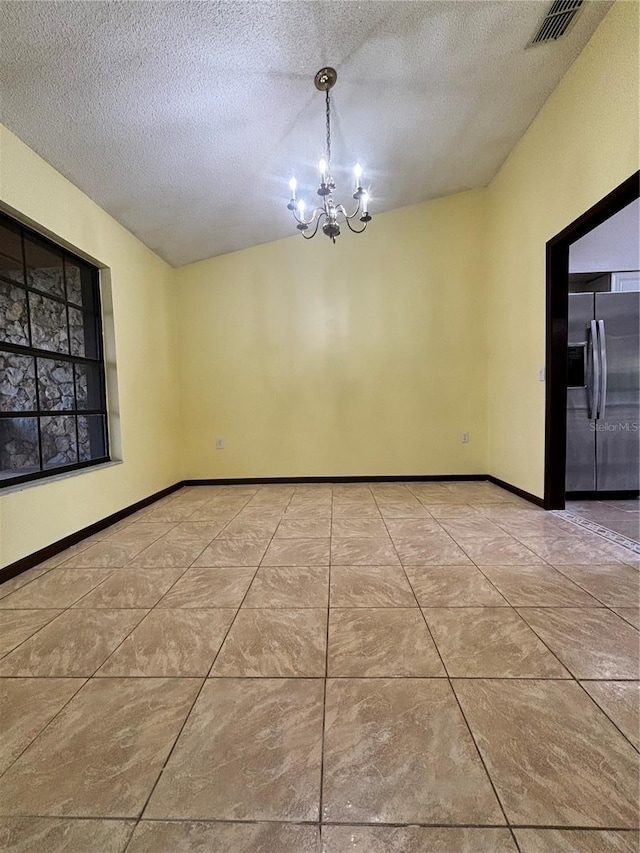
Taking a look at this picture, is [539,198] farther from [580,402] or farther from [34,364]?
[34,364]

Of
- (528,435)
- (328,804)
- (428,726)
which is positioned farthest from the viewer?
(528,435)

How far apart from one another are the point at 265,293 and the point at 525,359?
9.05ft

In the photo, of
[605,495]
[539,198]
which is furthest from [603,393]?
[539,198]

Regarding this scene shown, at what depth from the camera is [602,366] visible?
299 cm

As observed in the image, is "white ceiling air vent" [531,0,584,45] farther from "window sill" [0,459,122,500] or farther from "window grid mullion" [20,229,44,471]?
"window sill" [0,459,122,500]

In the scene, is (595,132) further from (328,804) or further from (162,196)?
(328,804)

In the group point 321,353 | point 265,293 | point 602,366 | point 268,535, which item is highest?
point 265,293

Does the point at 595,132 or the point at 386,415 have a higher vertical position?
the point at 595,132

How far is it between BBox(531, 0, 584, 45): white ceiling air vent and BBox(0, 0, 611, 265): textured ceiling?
0.04 meters

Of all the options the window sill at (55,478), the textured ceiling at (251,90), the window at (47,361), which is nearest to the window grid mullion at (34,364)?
the window at (47,361)

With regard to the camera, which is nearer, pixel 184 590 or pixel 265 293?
pixel 184 590

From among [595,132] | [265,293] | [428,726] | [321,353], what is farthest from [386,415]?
[428,726]

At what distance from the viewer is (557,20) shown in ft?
6.82

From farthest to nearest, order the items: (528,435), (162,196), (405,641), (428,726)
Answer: (528,435) → (162,196) → (405,641) → (428,726)
